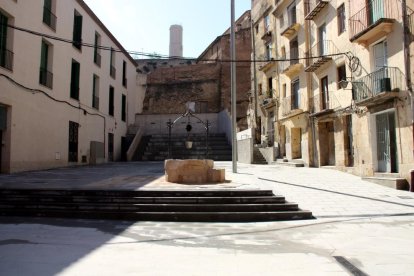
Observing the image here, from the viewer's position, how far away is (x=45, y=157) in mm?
15211

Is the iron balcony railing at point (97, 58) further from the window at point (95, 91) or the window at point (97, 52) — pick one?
the window at point (95, 91)

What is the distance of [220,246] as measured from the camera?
16.9 feet

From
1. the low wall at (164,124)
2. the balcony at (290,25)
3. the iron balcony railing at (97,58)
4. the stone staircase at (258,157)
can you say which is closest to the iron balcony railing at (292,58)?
the balcony at (290,25)

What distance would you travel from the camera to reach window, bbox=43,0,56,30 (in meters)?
15.7

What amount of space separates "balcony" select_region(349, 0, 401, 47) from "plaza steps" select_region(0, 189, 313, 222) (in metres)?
7.85

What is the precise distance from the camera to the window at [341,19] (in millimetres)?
16078

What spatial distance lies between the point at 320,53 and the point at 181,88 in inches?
852

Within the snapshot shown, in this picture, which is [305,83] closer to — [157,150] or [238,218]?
[157,150]

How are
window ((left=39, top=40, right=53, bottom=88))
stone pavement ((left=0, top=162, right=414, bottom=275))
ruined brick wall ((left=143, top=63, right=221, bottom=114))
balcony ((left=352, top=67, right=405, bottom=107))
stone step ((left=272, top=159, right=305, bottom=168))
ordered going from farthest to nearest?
ruined brick wall ((left=143, top=63, right=221, bottom=114)) < stone step ((left=272, top=159, right=305, bottom=168)) < window ((left=39, top=40, right=53, bottom=88)) < balcony ((left=352, top=67, right=405, bottom=107)) < stone pavement ((left=0, top=162, right=414, bottom=275))

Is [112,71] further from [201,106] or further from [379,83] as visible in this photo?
[379,83]

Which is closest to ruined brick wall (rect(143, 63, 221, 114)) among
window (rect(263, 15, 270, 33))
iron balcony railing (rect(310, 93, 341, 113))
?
window (rect(263, 15, 270, 33))

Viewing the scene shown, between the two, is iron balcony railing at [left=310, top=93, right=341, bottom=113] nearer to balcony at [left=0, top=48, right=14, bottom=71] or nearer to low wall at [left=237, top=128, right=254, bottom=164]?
low wall at [left=237, top=128, right=254, bottom=164]

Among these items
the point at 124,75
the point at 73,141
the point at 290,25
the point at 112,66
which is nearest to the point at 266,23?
the point at 290,25

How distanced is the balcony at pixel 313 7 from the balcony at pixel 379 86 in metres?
5.28
